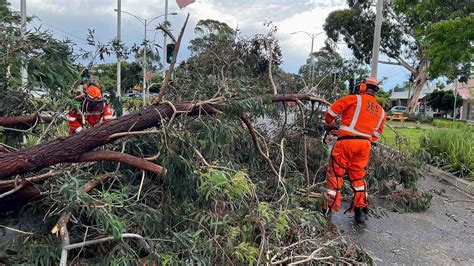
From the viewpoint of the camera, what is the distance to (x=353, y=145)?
450 cm

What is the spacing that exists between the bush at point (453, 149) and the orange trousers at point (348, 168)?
3828 mm

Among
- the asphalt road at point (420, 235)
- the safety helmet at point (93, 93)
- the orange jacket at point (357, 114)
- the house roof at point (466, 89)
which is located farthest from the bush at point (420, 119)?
the safety helmet at point (93, 93)

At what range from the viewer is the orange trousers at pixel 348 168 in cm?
451

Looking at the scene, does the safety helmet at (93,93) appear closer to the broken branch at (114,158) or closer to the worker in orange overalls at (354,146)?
the broken branch at (114,158)

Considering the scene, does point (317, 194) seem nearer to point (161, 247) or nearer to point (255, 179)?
point (255, 179)

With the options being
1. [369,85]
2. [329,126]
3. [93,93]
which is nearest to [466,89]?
[369,85]

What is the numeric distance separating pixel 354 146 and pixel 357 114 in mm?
357

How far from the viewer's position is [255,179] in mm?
4371

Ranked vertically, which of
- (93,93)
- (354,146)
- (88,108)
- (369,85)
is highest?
(369,85)

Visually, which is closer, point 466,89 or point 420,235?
point 420,235

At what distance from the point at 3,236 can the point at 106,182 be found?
82 centimetres

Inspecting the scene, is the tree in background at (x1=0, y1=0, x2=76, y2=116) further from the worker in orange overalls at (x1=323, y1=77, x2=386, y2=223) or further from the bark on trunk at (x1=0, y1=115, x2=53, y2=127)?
the worker in orange overalls at (x1=323, y1=77, x2=386, y2=223)

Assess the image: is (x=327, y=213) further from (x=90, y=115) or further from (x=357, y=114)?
(x=90, y=115)

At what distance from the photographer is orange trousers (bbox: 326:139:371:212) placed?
4508mm
